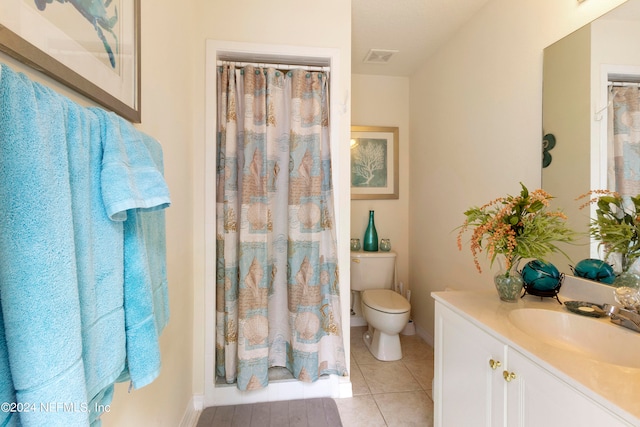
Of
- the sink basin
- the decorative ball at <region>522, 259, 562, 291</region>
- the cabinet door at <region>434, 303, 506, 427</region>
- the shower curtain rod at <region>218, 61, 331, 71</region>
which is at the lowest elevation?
the cabinet door at <region>434, 303, 506, 427</region>

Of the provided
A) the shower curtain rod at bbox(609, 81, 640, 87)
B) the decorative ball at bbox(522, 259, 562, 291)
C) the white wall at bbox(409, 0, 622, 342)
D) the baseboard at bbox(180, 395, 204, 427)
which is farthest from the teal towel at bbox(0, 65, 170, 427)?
the white wall at bbox(409, 0, 622, 342)

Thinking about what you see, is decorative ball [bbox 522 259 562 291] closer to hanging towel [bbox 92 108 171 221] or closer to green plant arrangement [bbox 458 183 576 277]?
green plant arrangement [bbox 458 183 576 277]

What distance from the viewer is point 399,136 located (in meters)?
2.72

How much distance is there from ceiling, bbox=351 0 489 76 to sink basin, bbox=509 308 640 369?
6.24ft

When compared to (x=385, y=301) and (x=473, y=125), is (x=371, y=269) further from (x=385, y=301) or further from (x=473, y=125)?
(x=473, y=125)

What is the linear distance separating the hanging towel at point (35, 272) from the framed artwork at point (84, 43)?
173mm

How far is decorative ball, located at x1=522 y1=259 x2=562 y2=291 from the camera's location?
3.68ft

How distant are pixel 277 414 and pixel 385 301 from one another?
1.08 m

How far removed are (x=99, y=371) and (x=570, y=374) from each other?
1023 mm

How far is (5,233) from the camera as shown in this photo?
36 centimetres

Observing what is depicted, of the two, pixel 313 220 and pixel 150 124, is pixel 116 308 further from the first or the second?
pixel 313 220

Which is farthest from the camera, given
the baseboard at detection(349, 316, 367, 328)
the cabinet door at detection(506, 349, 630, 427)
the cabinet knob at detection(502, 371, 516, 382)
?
the baseboard at detection(349, 316, 367, 328)

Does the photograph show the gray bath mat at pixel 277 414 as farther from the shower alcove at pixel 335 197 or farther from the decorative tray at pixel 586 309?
the decorative tray at pixel 586 309

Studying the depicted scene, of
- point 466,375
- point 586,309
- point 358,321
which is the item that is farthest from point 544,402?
point 358,321
